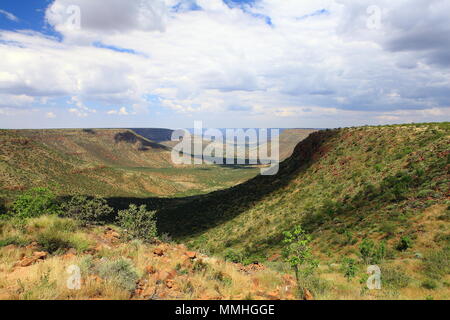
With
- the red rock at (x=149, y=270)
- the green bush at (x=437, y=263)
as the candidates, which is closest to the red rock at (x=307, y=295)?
the red rock at (x=149, y=270)

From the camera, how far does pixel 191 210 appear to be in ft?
157

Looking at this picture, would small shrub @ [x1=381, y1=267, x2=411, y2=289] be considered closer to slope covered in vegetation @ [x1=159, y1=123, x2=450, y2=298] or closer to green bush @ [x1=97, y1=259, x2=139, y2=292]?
slope covered in vegetation @ [x1=159, y1=123, x2=450, y2=298]

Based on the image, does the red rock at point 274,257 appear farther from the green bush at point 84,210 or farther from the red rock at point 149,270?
the red rock at point 149,270

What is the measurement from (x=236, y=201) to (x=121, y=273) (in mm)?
35529

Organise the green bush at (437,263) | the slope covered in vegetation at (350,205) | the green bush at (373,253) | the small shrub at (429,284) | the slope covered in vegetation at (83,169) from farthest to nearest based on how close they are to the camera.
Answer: the slope covered in vegetation at (83,169) < the slope covered in vegetation at (350,205) < the green bush at (373,253) < the green bush at (437,263) < the small shrub at (429,284)

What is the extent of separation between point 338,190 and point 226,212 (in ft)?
60.4

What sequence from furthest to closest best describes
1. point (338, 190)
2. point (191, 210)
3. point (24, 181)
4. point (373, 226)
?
point (24, 181)
point (191, 210)
point (338, 190)
point (373, 226)

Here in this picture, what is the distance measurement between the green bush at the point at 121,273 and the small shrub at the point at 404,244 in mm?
13711

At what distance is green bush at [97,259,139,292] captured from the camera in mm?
6066

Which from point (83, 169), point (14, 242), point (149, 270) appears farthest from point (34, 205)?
point (83, 169)

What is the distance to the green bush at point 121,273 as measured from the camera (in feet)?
19.9

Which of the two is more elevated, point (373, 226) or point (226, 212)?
point (373, 226)
